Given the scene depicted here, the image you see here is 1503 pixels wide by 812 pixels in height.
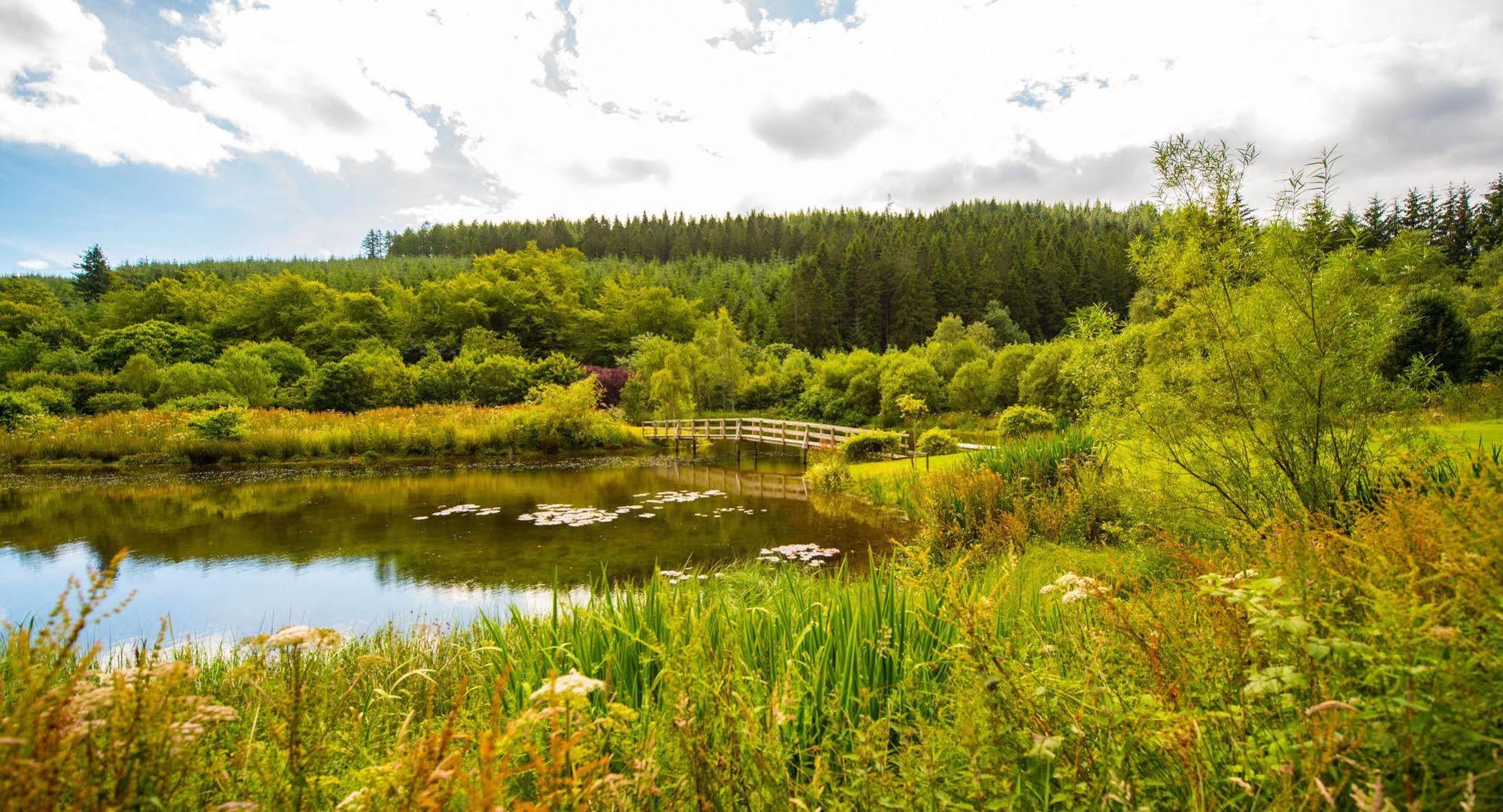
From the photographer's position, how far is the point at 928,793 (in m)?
1.47

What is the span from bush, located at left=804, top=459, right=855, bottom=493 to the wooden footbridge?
2.15 meters

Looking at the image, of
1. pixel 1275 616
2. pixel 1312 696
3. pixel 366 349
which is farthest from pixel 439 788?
pixel 366 349

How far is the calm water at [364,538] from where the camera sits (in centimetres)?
729

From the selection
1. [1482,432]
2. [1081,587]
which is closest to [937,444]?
[1482,432]

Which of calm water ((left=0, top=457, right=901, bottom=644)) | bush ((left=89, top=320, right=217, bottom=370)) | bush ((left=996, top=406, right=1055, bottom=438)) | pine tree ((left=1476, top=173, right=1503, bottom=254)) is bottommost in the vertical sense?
calm water ((left=0, top=457, right=901, bottom=644))

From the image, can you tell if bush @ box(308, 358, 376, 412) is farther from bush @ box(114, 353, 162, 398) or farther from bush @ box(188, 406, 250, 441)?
bush @ box(188, 406, 250, 441)

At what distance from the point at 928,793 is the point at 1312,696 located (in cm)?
92

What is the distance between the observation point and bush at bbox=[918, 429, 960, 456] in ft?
46.3

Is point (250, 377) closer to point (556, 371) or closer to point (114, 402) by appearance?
point (114, 402)

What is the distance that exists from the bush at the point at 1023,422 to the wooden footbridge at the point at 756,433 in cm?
364

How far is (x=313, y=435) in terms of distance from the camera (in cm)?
2027

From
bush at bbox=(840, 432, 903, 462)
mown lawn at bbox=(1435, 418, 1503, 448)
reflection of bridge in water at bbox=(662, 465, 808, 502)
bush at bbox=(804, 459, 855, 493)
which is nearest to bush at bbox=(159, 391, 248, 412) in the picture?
reflection of bridge in water at bbox=(662, 465, 808, 502)

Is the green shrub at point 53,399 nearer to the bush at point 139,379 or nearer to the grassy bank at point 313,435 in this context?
the bush at point 139,379

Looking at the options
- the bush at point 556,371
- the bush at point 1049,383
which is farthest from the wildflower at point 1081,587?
the bush at point 556,371
